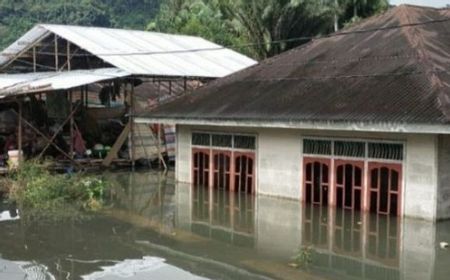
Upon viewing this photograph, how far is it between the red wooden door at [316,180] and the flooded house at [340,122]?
0.09 ft

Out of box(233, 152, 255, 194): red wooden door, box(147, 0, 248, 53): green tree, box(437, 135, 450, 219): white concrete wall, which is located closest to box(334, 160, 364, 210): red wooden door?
box(437, 135, 450, 219): white concrete wall

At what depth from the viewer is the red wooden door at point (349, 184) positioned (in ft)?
48.6

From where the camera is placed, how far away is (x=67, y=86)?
20.9m

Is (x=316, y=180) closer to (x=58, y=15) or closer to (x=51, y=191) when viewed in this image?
(x=51, y=191)

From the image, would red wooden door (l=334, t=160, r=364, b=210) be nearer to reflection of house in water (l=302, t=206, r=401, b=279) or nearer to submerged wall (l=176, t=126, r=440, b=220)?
reflection of house in water (l=302, t=206, r=401, b=279)

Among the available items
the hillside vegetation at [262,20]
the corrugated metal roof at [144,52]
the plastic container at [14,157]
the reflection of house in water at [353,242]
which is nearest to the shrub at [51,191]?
the plastic container at [14,157]

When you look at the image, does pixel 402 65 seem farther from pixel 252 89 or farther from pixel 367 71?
pixel 252 89

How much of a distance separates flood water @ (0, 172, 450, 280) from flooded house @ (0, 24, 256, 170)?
667 cm

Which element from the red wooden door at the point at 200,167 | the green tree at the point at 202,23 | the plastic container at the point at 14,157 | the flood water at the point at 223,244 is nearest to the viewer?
the flood water at the point at 223,244

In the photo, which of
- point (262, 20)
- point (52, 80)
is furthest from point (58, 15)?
point (52, 80)

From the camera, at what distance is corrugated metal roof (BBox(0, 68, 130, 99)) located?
20.9 meters

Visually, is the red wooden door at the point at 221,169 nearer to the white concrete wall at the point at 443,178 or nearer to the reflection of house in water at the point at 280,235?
the reflection of house in water at the point at 280,235

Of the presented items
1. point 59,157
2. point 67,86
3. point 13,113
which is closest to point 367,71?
point 67,86

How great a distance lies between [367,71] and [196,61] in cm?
1141
